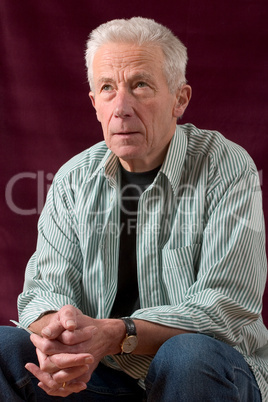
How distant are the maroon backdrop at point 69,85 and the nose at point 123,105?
0.74m

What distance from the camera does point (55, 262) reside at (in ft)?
6.42

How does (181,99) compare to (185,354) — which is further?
(181,99)

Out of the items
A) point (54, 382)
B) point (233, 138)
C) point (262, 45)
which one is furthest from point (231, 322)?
point (262, 45)

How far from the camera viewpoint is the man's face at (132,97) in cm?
186

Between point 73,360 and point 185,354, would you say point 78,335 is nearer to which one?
point 73,360

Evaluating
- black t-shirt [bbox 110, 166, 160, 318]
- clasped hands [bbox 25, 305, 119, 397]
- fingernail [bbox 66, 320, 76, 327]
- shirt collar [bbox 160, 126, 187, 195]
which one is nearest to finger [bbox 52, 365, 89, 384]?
clasped hands [bbox 25, 305, 119, 397]

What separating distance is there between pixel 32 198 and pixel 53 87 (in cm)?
44

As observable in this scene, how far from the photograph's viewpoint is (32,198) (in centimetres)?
265

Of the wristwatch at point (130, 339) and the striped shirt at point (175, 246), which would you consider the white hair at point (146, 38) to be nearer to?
the striped shirt at point (175, 246)

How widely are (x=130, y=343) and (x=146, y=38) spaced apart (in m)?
0.84

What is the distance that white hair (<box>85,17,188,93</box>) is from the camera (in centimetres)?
188

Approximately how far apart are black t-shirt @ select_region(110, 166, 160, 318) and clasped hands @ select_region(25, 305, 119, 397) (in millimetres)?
313

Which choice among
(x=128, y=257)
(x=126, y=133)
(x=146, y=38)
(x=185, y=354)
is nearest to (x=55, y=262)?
(x=128, y=257)

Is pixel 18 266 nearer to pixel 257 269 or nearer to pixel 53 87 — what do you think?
pixel 53 87
